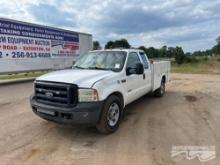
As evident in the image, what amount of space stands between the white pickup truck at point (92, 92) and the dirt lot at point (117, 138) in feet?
1.47

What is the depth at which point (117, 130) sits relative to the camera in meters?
5.44

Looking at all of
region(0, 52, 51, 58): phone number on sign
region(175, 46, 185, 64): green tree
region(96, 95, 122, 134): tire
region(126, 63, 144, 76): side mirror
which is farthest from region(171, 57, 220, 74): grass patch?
region(96, 95, 122, 134): tire

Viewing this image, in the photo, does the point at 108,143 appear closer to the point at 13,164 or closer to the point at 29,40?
the point at 13,164

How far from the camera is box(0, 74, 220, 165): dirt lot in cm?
407

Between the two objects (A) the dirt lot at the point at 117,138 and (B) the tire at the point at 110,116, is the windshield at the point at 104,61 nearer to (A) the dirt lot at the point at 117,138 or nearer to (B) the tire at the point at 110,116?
(B) the tire at the point at 110,116

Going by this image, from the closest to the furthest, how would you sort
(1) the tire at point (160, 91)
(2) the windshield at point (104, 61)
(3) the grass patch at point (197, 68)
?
(2) the windshield at point (104, 61) → (1) the tire at point (160, 91) → (3) the grass patch at point (197, 68)

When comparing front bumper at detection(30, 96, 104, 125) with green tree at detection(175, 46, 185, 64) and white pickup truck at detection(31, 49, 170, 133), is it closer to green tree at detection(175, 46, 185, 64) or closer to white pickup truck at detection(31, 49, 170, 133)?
white pickup truck at detection(31, 49, 170, 133)

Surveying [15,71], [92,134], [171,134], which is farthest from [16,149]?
[15,71]

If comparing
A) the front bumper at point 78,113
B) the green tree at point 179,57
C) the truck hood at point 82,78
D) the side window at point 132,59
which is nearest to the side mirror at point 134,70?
the side window at point 132,59

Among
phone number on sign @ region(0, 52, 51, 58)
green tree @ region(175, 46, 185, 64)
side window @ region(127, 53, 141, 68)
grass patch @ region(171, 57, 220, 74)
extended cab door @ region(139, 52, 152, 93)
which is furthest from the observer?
green tree @ region(175, 46, 185, 64)

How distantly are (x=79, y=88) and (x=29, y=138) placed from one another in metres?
1.54

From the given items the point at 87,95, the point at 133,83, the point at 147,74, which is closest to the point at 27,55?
the point at 147,74

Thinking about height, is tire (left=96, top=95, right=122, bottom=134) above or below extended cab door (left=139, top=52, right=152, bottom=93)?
below

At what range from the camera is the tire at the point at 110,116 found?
4.92 metres
